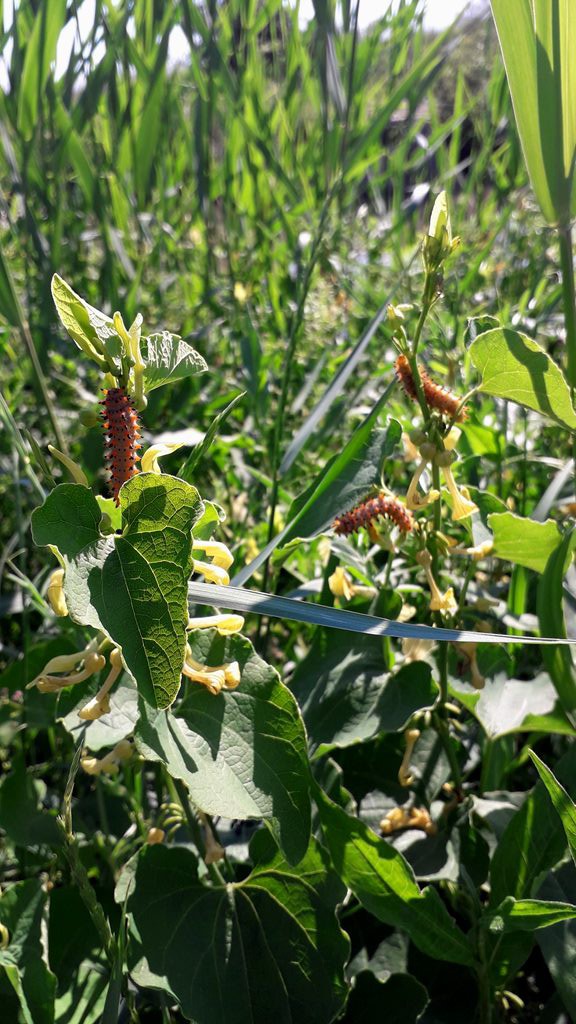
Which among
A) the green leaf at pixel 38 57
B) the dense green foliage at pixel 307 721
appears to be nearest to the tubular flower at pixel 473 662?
the dense green foliage at pixel 307 721

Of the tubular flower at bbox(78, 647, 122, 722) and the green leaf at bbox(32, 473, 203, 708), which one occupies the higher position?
the green leaf at bbox(32, 473, 203, 708)

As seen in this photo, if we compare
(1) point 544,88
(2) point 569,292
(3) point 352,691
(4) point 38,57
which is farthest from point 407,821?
(4) point 38,57

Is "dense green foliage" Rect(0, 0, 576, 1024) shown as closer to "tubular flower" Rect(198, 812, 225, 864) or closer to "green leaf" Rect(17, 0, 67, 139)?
"tubular flower" Rect(198, 812, 225, 864)

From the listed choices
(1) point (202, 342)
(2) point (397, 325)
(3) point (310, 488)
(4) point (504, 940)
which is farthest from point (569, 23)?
(1) point (202, 342)

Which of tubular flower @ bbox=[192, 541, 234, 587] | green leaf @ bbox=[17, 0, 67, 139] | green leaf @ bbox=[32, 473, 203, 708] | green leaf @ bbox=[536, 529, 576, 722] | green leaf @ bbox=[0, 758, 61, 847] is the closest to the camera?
green leaf @ bbox=[32, 473, 203, 708]

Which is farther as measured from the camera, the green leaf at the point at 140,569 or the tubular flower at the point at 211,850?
the tubular flower at the point at 211,850

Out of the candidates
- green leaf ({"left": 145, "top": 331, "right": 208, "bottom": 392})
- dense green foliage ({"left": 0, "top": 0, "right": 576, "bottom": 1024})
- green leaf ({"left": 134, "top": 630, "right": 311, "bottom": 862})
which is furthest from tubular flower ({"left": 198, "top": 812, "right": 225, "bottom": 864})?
green leaf ({"left": 145, "top": 331, "right": 208, "bottom": 392})

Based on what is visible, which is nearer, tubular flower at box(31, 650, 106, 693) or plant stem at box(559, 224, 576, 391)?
tubular flower at box(31, 650, 106, 693)

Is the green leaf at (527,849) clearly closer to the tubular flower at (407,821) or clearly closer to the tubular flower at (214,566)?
the tubular flower at (407,821)
